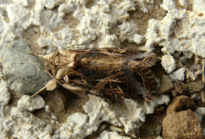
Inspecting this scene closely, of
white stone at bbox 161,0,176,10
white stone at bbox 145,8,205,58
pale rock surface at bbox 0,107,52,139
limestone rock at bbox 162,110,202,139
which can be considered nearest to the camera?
limestone rock at bbox 162,110,202,139

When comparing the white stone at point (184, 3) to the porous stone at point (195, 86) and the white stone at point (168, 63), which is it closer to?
the white stone at point (168, 63)

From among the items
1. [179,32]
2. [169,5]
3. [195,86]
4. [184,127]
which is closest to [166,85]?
[195,86]

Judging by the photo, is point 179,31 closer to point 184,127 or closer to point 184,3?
point 184,3

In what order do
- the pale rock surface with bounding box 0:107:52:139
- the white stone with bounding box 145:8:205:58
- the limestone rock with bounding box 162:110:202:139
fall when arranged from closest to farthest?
the limestone rock with bounding box 162:110:202:139, the pale rock surface with bounding box 0:107:52:139, the white stone with bounding box 145:8:205:58

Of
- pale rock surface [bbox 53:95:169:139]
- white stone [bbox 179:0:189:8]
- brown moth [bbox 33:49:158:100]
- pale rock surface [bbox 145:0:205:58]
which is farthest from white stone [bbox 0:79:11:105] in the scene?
white stone [bbox 179:0:189:8]

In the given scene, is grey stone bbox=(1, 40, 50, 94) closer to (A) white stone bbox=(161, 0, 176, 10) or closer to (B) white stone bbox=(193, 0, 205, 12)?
(A) white stone bbox=(161, 0, 176, 10)

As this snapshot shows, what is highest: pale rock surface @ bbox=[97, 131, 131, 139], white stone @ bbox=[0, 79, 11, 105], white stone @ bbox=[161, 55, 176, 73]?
white stone @ bbox=[161, 55, 176, 73]
